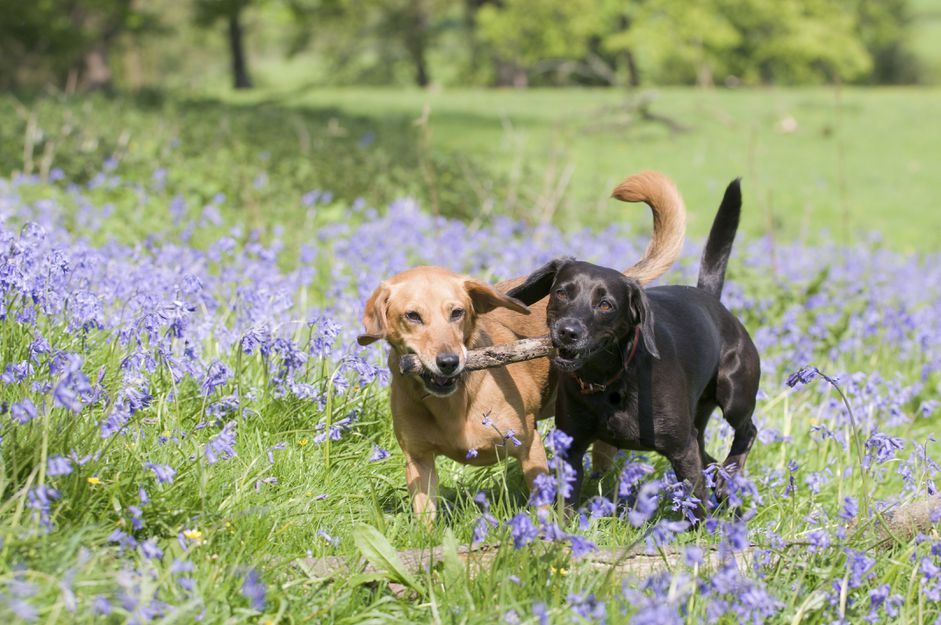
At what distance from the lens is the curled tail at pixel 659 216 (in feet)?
16.3

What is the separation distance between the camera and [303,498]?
3873 millimetres

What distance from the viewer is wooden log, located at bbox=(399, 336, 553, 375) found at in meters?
3.87

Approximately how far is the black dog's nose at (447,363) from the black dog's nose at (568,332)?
0.42 m

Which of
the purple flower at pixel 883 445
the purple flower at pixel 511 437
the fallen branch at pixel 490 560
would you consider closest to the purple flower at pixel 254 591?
the fallen branch at pixel 490 560

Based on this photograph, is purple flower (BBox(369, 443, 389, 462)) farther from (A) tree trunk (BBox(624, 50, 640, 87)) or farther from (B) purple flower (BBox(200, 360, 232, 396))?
(A) tree trunk (BBox(624, 50, 640, 87))

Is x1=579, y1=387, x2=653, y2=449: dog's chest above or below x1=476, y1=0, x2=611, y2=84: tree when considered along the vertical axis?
below

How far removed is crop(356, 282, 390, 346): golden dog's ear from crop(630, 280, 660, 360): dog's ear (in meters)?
0.99

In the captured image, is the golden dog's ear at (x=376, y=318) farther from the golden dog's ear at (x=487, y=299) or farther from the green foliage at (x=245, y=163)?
the green foliage at (x=245, y=163)

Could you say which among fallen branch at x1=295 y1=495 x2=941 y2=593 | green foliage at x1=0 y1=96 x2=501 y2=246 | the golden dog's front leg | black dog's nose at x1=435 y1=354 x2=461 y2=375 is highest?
green foliage at x1=0 y1=96 x2=501 y2=246

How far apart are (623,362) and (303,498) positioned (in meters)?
1.38

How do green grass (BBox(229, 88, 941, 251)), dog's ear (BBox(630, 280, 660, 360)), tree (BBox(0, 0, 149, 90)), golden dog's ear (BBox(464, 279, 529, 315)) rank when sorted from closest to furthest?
dog's ear (BBox(630, 280, 660, 360)), golden dog's ear (BBox(464, 279, 529, 315)), green grass (BBox(229, 88, 941, 251)), tree (BBox(0, 0, 149, 90))

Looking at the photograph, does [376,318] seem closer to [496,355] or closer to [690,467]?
[496,355]

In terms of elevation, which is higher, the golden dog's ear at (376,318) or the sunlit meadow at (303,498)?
the golden dog's ear at (376,318)

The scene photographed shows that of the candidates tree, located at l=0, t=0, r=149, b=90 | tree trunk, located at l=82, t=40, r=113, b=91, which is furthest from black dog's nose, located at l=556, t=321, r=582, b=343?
tree trunk, located at l=82, t=40, r=113, b=91
